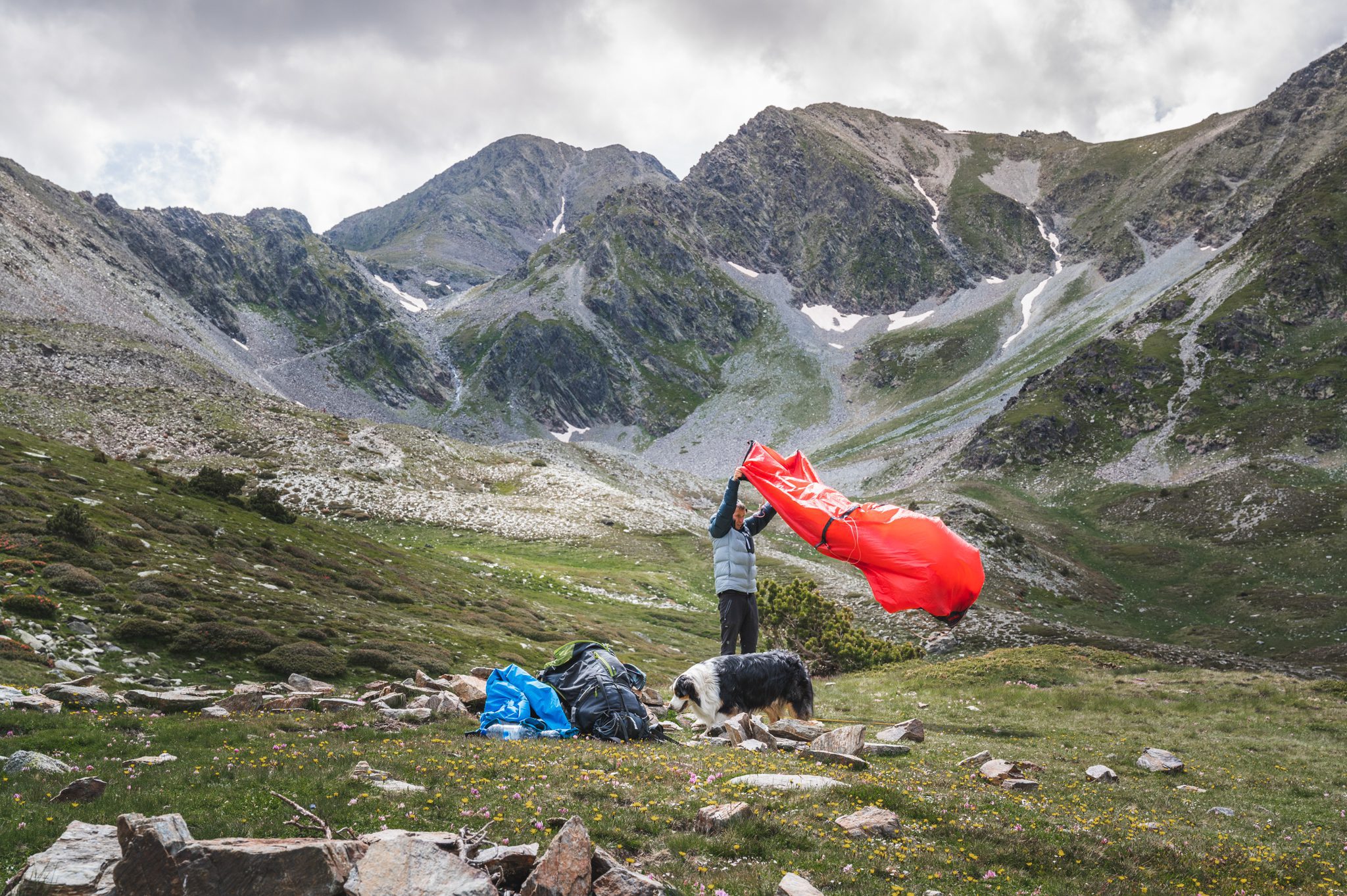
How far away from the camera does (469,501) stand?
83.1 m

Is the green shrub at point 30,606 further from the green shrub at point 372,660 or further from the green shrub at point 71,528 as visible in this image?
the green shrub at point 372,660

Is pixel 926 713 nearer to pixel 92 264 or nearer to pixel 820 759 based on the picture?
pixel 820 759

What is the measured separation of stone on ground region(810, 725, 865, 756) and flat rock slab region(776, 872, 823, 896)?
723cm

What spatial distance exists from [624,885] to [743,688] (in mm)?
11220

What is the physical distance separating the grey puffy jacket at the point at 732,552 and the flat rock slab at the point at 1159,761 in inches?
413

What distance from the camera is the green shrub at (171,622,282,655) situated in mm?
19828

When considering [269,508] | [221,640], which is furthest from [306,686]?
[269,508]

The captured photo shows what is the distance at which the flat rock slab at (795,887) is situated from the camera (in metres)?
7.53

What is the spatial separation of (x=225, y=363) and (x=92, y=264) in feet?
114

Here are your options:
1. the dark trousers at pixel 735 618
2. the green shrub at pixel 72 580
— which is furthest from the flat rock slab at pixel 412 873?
the green shrub at pixel 72 580

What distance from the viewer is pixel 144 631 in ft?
63.9

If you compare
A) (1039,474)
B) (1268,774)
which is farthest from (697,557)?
(1039,474)

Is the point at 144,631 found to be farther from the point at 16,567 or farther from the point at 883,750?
the point at 883,750

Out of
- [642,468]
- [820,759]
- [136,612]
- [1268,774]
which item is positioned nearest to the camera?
[820,759]
